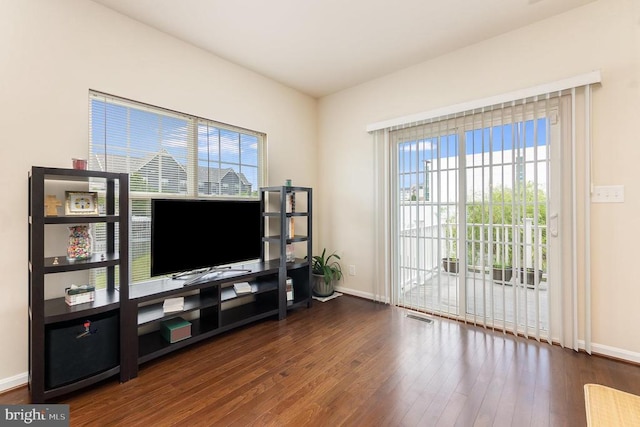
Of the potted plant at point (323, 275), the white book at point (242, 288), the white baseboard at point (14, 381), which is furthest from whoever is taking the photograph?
the potted plant at point (323, 275)

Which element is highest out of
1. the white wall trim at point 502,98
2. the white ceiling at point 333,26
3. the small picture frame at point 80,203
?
the white ceiling at point 333,26

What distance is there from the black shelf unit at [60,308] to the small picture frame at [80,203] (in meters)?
0.11

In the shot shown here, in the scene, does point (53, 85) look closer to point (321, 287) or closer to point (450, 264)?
point (321, 287)

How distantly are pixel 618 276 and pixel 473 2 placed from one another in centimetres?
241

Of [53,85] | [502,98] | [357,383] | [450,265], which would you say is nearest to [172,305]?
[357,383]

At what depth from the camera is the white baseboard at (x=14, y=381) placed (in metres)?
1.86

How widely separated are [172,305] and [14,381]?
3.27 feet

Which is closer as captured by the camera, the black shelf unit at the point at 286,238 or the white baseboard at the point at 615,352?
the white baseboard at the point at 615,352

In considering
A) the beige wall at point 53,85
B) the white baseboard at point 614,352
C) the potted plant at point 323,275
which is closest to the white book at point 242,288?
the potted plant at point 323,275

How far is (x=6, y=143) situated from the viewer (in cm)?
187

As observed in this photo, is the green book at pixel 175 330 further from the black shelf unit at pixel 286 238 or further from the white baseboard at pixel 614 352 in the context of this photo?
the white baseboard at pixel 614 352

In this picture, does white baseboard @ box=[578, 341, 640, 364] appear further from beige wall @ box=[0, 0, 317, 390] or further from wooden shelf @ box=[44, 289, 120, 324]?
beige wall @ box=[0, 0, 317, 390]

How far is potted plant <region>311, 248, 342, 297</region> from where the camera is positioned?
378 cm

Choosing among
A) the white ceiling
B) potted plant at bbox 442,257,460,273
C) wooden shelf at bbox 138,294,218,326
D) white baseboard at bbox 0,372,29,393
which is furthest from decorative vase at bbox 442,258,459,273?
white baseboard at bbox 0,372,29,393
